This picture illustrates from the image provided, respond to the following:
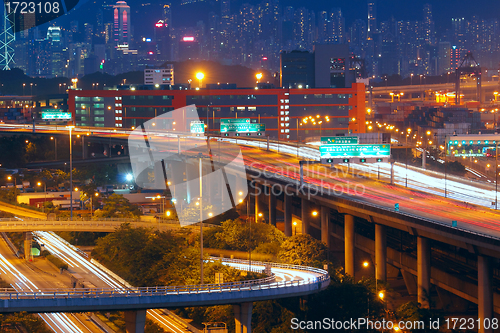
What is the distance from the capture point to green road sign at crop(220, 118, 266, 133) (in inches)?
2844

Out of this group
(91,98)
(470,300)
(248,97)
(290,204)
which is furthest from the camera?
(91,98)

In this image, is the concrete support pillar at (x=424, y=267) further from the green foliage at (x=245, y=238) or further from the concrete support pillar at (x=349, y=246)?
the green foliage at (x=245, y=238)

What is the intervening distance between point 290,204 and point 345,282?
863 inches

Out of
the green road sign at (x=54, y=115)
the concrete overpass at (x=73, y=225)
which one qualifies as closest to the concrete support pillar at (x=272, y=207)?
the concrete overpass at (x=73, y=225)

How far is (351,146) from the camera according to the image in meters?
50.2

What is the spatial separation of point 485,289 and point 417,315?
3.55 meters

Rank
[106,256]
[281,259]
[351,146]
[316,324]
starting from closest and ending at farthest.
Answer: [316,324]
[281,259]
[106,256]
[351,146]

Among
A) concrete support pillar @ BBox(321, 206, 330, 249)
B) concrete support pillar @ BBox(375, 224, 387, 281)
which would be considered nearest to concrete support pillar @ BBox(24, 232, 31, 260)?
concrete support pillar @ BBox(321, 206, 330, 249)

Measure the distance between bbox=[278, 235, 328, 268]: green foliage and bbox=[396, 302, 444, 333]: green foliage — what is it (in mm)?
8013

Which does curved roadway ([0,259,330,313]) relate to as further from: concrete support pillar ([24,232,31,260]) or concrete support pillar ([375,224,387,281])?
concrete support pillar ([24,232,31,260])

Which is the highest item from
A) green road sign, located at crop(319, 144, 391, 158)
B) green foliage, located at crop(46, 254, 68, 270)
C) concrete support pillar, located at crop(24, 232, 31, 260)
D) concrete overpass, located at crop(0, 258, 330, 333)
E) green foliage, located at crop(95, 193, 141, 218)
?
green road sign, located at crop(319, 144, 391, 158)

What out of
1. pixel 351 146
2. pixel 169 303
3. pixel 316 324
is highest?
pixel 351 146

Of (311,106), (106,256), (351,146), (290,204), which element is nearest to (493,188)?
(351,146)

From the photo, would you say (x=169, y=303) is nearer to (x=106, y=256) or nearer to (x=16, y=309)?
(x=16, y=309)
